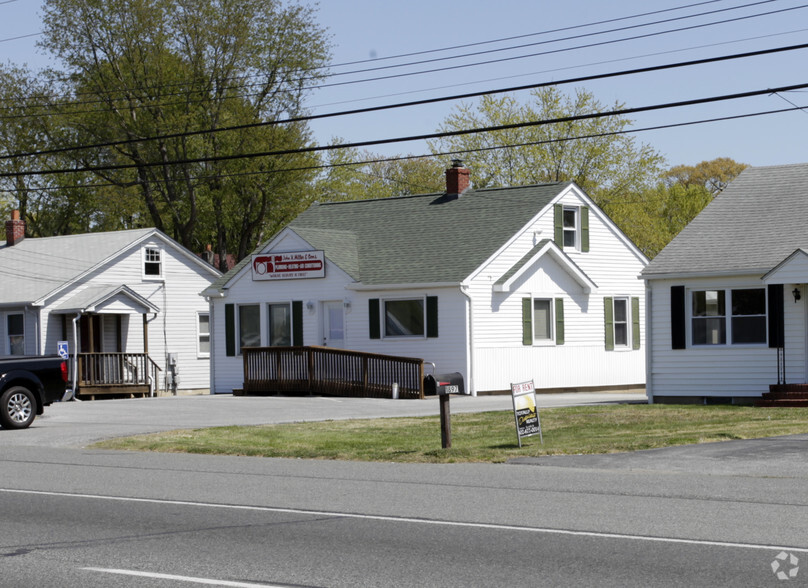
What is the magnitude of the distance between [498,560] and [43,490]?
22.3 ft

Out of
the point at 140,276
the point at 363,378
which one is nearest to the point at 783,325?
the point at 363,378

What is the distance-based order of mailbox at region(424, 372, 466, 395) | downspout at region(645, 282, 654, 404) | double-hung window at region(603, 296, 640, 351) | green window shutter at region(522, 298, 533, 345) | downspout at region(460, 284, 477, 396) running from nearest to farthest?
downspout at region(645, 282, 654, 404), mailbox at region(424, 372, 466, 395), downspout at region(460, 284, 477, 396), green window shutter at region(522, 298, 533, 345), double-hung window at region(603, 296, 640, 351)

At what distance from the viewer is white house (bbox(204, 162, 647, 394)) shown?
34.3 m

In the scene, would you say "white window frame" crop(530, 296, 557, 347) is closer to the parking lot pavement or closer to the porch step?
the parking lot pavement

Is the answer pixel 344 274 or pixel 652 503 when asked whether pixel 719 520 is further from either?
pixel 344 274

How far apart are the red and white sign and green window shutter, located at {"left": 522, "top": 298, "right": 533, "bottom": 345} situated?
622 centimetres

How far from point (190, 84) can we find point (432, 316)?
74.2 ft

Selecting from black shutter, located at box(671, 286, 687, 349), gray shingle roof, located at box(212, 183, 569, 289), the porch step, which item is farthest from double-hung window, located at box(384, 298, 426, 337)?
the porch step

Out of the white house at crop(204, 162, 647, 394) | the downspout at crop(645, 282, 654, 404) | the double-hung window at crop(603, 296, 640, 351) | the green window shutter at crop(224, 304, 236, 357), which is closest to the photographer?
the downspout at crop(645, 282, 654, 404)

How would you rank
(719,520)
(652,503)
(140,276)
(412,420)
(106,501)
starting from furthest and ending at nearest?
(140,276) → (412,420) → (106,501) → (652,503) → (719,520)

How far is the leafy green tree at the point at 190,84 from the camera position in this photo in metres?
51.9

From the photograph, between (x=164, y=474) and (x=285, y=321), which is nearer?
(x=164, y=474)

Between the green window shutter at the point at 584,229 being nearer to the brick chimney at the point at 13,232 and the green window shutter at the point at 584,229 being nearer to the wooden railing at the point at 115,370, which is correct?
the wooden railing at the point at 115,370

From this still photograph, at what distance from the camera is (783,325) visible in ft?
89.2
